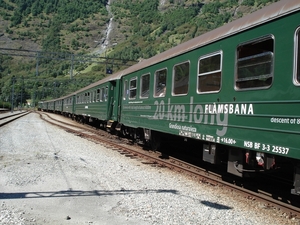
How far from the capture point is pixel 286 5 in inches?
198

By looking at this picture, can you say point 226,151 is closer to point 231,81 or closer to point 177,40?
point 231,81

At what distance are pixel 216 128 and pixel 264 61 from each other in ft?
5.54

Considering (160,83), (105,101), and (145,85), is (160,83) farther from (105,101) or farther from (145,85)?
(105,101)

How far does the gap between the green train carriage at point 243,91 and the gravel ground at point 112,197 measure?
806 millimetres

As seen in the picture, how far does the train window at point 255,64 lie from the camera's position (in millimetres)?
5320

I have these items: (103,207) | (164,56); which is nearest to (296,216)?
(103,207)

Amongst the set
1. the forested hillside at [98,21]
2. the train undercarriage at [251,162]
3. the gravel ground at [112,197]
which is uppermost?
the forested hillside at [98,21]

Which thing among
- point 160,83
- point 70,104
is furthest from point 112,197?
point 70,104

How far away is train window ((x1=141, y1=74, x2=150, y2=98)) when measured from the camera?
10.6 meters

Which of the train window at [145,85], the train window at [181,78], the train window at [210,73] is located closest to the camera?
the train window at [210,73]

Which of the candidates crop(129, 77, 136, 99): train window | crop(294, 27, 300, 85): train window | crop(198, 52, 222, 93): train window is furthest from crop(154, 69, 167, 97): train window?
crop(294, 27, 300, 85): train window

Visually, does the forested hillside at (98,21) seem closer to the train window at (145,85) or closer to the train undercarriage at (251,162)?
the train window at (145,85)

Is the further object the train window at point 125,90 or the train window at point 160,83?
the train window at point 125,90

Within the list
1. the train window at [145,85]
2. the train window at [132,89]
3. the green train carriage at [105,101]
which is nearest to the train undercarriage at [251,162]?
the train window at [145,85]
